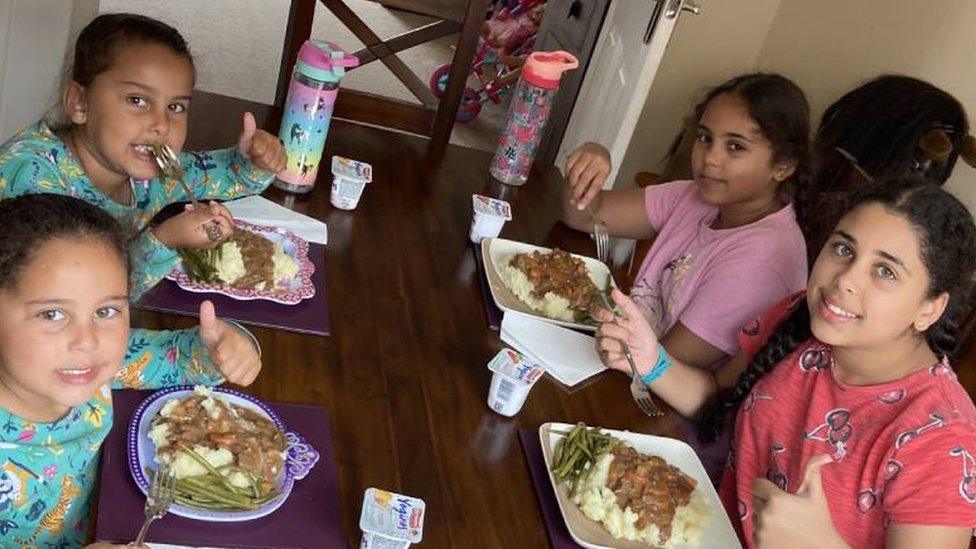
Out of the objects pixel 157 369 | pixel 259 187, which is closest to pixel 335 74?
pixel 259 187

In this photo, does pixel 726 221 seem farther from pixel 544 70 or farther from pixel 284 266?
pixel 284 266

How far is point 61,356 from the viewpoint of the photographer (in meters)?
1.12

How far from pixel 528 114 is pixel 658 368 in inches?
31.4

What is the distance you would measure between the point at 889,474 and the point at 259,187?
4.06ft

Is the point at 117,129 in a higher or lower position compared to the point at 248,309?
higher

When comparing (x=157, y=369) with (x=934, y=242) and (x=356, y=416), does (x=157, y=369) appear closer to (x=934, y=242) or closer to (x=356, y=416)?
(x=356, y=416)

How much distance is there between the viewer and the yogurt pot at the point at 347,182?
1921 millimetres

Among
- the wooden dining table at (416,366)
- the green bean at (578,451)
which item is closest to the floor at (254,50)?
the wooden dining table at (416,366)

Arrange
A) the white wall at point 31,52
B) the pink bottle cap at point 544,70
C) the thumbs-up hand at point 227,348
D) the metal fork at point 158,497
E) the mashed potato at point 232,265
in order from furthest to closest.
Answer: the white wall at point 31,52 → the pink bottle cap at point 544,70 → the mashed potato at point 232,265 → the thumbs-up hand at point 227,348 → the metal fork at point 158,497

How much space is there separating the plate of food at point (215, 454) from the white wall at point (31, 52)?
78.6 inches

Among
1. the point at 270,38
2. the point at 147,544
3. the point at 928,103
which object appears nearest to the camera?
the point at 147,544

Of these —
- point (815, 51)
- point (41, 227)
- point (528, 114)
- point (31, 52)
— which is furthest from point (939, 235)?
point (31, 52)

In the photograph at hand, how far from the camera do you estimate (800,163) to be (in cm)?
203

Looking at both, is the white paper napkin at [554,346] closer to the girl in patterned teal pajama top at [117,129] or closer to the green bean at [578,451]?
the green bean at [578,451]
